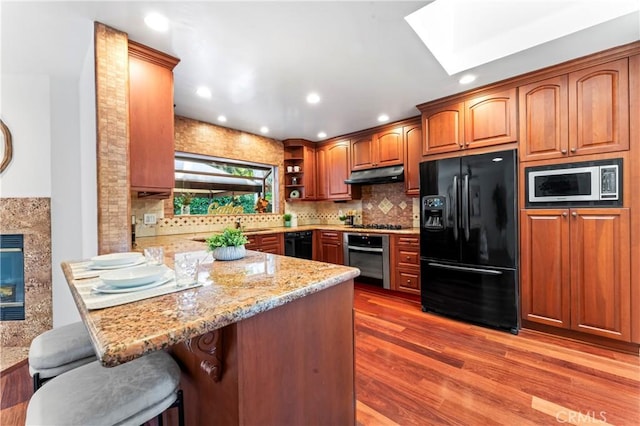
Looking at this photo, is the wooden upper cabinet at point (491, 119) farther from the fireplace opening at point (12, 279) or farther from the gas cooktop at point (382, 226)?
the fireplace opening at point (12, 279)

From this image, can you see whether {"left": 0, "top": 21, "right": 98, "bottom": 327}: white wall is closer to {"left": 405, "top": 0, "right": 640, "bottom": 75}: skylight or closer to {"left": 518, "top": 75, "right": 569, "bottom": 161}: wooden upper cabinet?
{"left": 405, "top": 0, "right": 640, "bottom": 75}: skylight

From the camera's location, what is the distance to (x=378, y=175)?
12.4ft

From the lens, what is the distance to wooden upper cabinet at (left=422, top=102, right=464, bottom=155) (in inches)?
109

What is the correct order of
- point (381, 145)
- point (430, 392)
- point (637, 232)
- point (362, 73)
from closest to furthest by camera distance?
point (430, 392) < point (637, 232) < point (362, 73) < point (381, 145)

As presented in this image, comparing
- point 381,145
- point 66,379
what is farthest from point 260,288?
point 381,145

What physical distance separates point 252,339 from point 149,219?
2.84 m

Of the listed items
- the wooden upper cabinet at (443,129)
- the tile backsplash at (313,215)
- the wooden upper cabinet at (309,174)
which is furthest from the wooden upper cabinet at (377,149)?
the wooden upper cabinet at (309,174)

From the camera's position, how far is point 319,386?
41.4 inches

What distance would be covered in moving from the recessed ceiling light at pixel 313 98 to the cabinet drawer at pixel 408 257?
2.05m

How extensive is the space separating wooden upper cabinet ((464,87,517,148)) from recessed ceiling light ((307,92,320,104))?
1.54 metres

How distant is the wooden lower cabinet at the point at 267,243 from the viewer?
3.42 meters

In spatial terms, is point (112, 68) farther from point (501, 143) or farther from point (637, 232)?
point (637, 232)

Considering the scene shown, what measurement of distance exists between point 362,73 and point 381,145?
165 centimetres

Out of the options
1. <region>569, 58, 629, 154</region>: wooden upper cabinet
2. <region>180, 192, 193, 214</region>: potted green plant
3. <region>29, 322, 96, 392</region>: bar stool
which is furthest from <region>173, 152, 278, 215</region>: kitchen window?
<region>569, 58, 629, 154</region>: wooden upper cabinet
